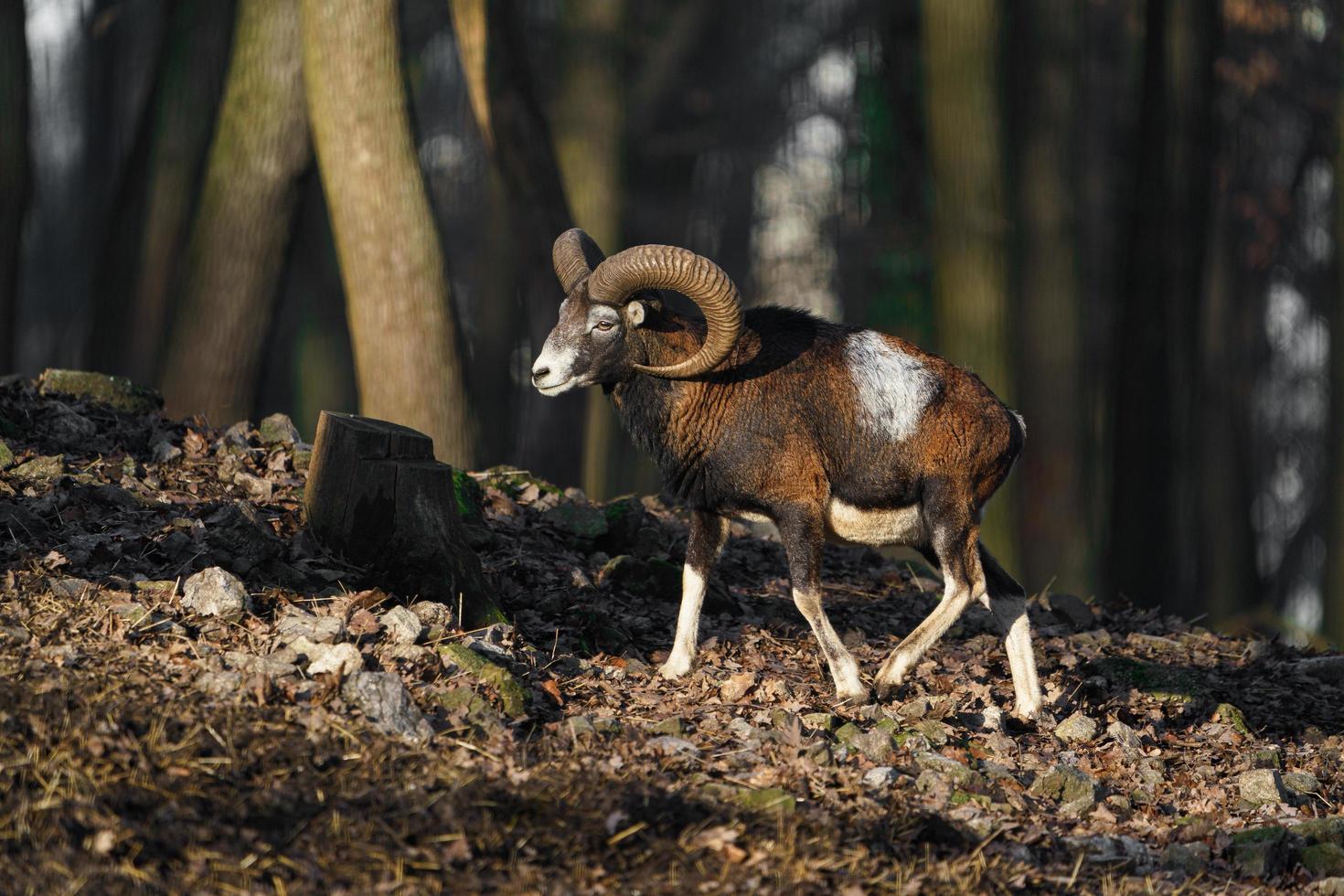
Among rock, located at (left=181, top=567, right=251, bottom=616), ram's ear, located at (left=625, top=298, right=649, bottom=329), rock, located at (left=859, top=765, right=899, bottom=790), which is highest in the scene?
ram's ear, located at (left=625, top=298, right=649, bottom=329)

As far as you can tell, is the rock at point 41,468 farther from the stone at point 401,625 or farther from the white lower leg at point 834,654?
the white lower leg at point 834,654

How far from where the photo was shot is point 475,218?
117 feet

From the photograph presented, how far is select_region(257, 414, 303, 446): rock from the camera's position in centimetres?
1125

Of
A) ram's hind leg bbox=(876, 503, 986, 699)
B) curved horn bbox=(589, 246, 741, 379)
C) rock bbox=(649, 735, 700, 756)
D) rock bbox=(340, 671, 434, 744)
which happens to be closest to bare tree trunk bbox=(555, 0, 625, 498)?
curved horn bbox=(589, 246, 741, 379)

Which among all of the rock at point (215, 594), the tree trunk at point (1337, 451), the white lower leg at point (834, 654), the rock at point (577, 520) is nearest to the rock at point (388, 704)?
the rock at point (215, 594)

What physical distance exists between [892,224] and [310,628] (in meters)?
18.6

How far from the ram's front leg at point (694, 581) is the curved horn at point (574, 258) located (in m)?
1.65

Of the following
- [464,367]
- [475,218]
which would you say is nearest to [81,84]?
[475,218]

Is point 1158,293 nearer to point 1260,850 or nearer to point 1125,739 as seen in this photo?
point 1125,739

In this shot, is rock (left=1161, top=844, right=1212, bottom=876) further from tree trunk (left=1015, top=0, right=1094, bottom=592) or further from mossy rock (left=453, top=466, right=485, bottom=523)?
tree trunk (left=1015, top=0, right=1094, bottom=592)

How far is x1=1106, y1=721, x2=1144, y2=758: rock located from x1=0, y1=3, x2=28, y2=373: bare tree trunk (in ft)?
38.6

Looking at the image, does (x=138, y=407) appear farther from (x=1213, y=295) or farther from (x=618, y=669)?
(x=1213, y=295)

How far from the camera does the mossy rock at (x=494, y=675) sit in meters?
7.59

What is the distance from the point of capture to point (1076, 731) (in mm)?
8938
